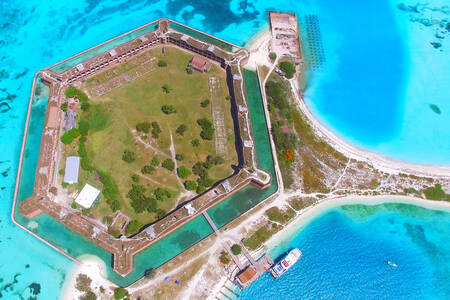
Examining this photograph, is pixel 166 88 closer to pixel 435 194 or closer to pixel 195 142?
pixel 195 142

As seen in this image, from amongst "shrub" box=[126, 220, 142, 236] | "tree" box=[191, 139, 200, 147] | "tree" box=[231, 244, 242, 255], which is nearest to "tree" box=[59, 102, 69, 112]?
"tree" box=[191, 139, 200, 147]

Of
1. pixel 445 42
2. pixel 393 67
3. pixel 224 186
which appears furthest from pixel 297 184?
pixel 445 42

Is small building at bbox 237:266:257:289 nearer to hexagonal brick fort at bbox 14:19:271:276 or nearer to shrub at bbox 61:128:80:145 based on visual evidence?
hexagonal brick fort at bbox 14:19:271:276

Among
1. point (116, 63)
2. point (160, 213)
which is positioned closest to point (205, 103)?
point (116, 63)

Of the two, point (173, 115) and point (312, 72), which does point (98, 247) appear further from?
point (312, 72)

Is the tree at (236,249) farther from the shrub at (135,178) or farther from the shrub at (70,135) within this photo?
the shrub at (70,135)

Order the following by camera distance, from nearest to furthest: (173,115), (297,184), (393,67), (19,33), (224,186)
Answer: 1. (224,186)
2. (297,184)
3. (173,115)
4. (19,33)
5. (393,67)
